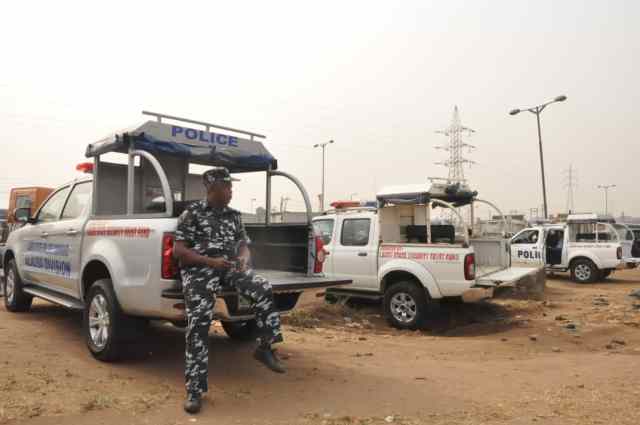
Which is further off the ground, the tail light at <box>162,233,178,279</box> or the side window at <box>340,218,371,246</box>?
the side window at <box>340,218,371,246</box>

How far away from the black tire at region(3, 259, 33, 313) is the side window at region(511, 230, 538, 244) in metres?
12.6

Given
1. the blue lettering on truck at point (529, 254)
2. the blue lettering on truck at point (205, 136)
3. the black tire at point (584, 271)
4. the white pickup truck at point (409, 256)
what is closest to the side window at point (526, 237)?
the blue lettering on truck at point (529, 254)

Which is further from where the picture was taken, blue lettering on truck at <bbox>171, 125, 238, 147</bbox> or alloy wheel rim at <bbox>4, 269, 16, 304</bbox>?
alloy wheel rim at <bbox>4, 269, 16, 304</bbox>

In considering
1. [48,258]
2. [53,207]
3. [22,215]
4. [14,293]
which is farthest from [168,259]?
[14,293]

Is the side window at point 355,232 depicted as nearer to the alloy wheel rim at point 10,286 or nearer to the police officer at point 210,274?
the police officer at point 210,274

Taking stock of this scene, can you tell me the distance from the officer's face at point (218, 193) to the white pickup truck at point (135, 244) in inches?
14.2

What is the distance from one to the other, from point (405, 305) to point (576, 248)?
358 inches

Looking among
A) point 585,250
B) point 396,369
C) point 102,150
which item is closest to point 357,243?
point 396,369

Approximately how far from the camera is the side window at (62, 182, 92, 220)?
5666mm

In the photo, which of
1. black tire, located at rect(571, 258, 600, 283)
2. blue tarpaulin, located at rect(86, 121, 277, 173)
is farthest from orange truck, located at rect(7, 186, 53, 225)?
black tire, located at rect(571, 258, 600, 283)

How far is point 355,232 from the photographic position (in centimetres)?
886

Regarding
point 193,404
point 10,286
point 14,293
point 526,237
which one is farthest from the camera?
point 526,237

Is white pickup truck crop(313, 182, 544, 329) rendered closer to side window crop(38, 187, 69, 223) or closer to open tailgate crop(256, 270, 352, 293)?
open tailgate crop(256, 270, 352, 293)

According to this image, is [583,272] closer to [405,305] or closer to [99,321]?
[405,305]
